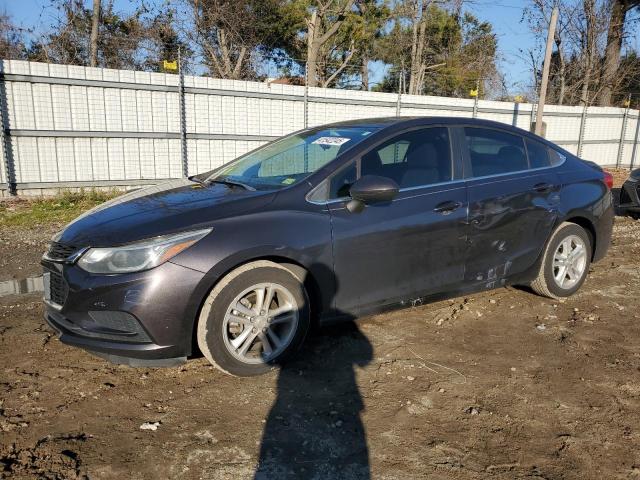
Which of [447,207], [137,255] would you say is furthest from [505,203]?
[137,255]

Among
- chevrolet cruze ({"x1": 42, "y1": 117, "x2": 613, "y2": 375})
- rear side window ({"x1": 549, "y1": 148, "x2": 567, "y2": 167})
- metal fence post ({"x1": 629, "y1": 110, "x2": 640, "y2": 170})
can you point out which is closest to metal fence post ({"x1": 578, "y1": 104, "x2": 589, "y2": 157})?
metal fence post ({"x1": 629, "y1": 110, "x2": 640, "y2": 170})

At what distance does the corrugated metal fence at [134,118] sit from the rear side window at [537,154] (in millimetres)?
7875

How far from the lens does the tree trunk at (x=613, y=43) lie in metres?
22.1

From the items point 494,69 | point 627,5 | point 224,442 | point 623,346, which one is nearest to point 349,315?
point 224,442

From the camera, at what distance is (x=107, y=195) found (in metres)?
10.2

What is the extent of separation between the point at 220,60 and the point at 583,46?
592 inches

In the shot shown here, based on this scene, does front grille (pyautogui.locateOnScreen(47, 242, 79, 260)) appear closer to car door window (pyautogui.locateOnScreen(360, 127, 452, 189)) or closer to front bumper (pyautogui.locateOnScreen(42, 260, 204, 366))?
front bumper (pyautogui.locateOnScreen(42, 260, 204, 366))

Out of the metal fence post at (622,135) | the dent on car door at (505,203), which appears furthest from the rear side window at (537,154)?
the metal fence post at (622,135)

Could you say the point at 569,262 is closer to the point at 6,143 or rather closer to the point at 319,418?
the point at 319,418

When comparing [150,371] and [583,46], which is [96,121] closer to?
[150,371]

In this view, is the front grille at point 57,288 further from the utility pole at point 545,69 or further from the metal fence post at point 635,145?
the metal fence post at point 635,145

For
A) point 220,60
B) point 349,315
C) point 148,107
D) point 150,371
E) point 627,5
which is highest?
point 627,5

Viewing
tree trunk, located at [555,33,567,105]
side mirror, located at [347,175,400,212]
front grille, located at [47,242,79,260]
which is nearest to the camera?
front grille, located at [47,242,79,260]

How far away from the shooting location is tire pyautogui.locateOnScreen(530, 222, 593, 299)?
4.63 m
